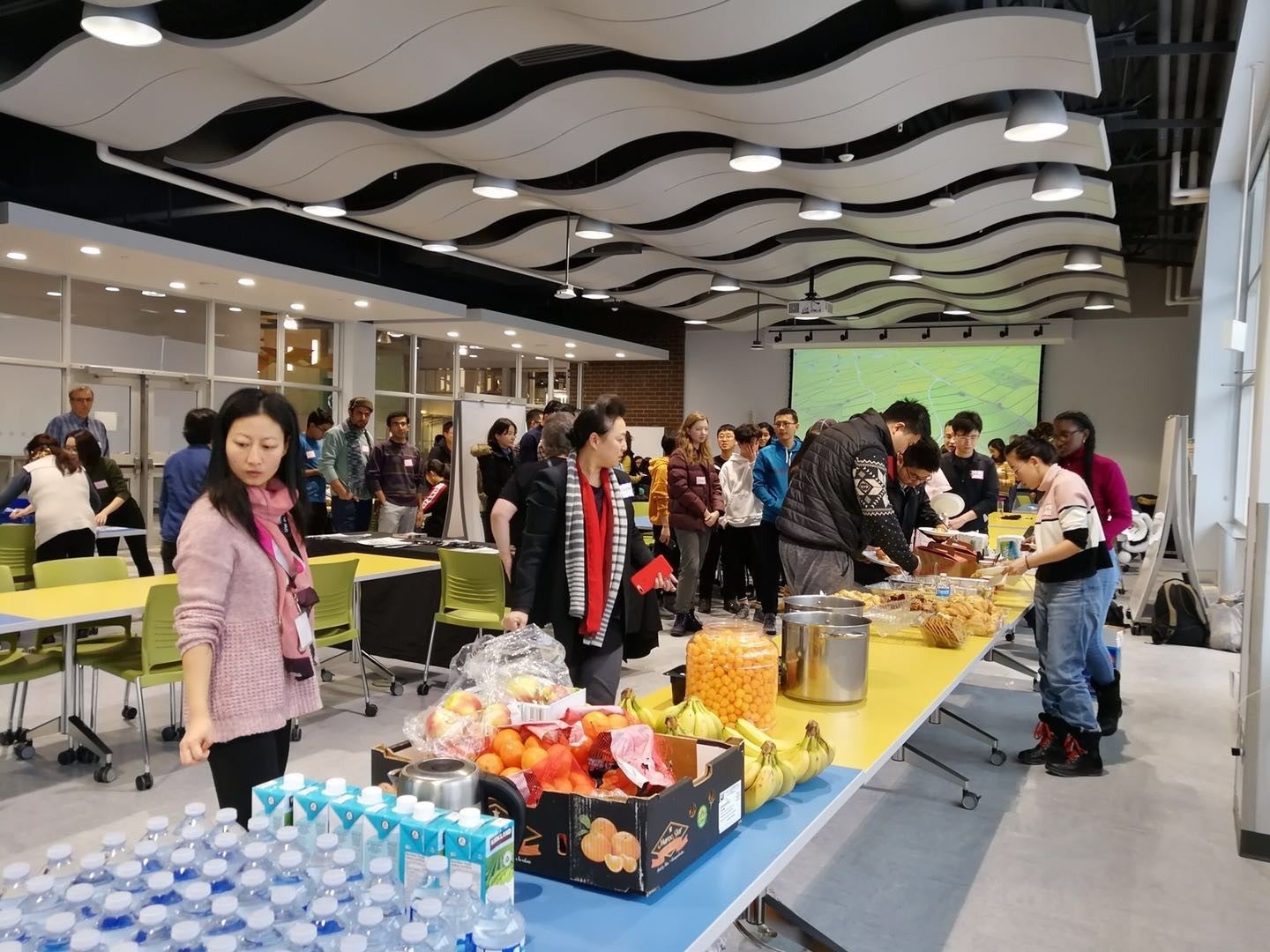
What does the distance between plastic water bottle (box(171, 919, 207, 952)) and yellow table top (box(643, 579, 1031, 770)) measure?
1.31m

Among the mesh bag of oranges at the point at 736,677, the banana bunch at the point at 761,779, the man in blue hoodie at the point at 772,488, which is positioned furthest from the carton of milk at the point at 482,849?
the man in blue hoodie at the point at 772,488

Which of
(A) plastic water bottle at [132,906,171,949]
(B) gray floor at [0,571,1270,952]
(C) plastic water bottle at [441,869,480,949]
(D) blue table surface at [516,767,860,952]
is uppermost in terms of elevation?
(A) plastic water bottle at [132,906,171,949]

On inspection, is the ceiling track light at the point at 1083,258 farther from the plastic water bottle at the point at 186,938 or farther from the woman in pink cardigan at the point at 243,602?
the plastic water bottle at the point at 186,938

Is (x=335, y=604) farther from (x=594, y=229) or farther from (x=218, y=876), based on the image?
(x=594, y=229)

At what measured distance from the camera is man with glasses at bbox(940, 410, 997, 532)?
6844 millimetres

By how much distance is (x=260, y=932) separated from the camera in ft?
3.20

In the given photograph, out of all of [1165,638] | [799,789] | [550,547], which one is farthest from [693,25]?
[1165,638]

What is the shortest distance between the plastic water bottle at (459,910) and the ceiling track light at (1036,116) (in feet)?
19.8

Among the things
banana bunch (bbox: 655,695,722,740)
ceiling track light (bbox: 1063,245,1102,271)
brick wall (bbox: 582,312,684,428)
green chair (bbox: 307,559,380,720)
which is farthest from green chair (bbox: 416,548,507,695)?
brick wall (bbox: 582,312,684,428)

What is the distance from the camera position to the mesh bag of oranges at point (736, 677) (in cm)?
206

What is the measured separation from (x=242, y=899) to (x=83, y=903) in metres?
0.16

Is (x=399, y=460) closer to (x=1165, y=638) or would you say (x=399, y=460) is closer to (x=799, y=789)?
(x=1165, y=638)

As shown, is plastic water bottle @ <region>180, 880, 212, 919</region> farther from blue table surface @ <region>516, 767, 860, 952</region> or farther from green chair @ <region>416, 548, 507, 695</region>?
green chair @ <region>416, 548, 507, 695</region>

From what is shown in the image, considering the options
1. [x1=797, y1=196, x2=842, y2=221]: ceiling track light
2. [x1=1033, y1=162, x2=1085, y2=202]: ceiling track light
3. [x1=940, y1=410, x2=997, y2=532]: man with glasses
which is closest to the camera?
[x1=940, y1=410, x2=997, y2=532]: man with glasses
